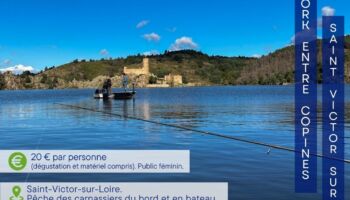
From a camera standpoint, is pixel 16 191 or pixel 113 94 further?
pixel 113 94

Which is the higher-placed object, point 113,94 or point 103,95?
point 113,94

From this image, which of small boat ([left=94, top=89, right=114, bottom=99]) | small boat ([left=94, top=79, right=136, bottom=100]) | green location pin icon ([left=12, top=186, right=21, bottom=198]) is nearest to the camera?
green location pin icon ([left=12, top=186, right=21, bottom=198])

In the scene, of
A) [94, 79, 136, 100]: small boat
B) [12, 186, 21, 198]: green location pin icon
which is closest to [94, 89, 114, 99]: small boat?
[94, 79, 136, 100]: small boat

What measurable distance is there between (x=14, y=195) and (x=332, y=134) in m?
29.9

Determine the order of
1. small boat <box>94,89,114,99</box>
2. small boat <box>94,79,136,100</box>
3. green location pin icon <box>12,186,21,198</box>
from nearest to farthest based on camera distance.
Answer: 1. green location pin icon <box>12,186,21,198</box>
2. small boat <box>94,89,114,99</box>
3. small boat <box>94,79,136,100</box>

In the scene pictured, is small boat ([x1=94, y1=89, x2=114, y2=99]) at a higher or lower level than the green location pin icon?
higher

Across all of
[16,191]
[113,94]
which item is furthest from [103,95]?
[16,191]

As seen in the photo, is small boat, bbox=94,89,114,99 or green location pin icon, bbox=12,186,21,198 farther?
small boat, bbox=94,89,114,99

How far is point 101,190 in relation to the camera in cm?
1353

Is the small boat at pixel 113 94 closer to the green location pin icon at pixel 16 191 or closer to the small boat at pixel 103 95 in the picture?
the small boat at pixel 103 95

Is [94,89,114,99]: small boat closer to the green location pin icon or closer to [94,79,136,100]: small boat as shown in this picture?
[94,79,136,100]: small boat

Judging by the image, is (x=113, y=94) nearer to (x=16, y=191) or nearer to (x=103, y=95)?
(x=103, y=95)

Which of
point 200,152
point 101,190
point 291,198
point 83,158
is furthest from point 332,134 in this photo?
point 101,190

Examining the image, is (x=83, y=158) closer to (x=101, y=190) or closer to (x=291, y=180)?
(x=101, y=190)
